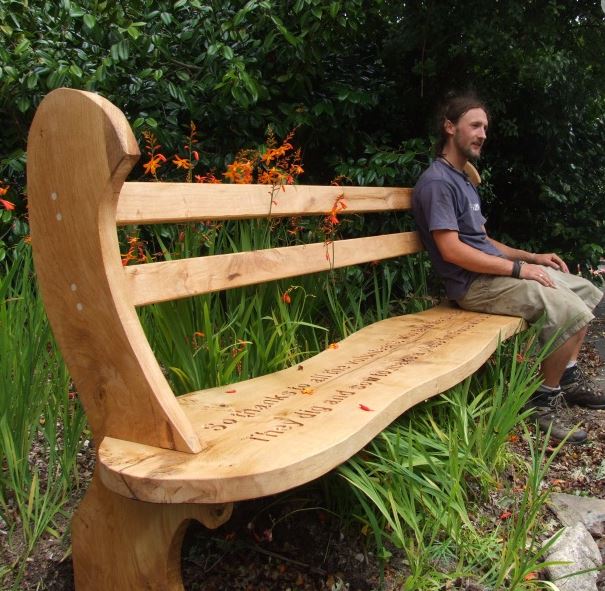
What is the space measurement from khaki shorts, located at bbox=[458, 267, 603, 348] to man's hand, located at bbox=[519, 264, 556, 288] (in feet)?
0.07

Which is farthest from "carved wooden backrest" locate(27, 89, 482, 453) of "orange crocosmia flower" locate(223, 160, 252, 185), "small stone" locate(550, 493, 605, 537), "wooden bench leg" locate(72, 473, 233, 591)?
"small stone" locate(550, 493, 605, 537)

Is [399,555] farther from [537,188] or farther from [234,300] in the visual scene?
[537,188]

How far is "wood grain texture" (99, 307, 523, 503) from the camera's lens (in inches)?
46.9

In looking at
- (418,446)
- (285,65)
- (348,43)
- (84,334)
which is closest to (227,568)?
(418,446)

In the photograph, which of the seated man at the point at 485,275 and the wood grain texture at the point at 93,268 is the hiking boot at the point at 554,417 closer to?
the seated man at the point at 485,275

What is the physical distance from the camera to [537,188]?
187 inches

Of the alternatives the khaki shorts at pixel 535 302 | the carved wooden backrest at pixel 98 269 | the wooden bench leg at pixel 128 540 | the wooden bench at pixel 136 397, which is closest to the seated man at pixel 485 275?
the khaki shorts at pixel 535 302

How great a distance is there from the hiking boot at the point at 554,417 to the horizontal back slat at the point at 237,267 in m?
0.91

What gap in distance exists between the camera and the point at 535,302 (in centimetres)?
285

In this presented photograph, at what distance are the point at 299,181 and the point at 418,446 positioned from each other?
2.37 m

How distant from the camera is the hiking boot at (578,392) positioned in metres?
3.09

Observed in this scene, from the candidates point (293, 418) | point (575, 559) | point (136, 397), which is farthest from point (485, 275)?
point (136, 397)

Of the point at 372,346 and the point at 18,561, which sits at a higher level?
the point at 372,346

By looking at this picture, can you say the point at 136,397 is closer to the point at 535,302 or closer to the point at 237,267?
the point at 237,267
